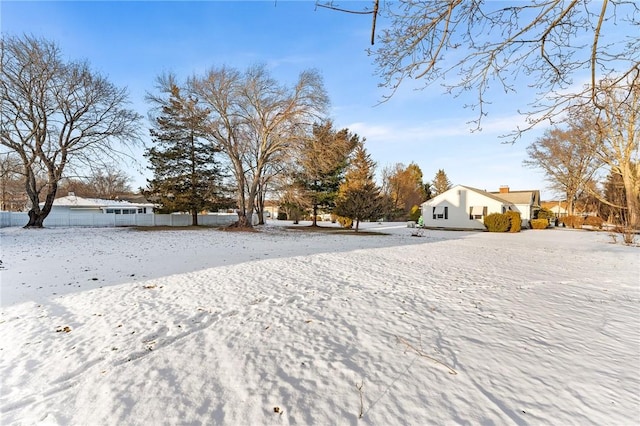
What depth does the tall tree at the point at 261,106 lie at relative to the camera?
18.3m

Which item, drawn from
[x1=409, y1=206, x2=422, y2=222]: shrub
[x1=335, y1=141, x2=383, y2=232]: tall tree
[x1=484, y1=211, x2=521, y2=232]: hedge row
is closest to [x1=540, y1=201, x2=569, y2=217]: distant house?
[x1=409, y1=206, x2=422, y2=222]: shrub

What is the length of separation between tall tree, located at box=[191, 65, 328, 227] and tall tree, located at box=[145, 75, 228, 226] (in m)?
3.20

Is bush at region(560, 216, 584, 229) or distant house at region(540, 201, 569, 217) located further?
distant house at region(540, 201, 569, 217)

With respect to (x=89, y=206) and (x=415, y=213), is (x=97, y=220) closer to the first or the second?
(x=89, y=206)

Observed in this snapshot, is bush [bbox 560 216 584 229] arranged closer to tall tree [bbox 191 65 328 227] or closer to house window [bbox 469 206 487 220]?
house window [bbox 469 206 487 220]

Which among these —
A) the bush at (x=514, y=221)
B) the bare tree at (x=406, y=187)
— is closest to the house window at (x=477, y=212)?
the bush at (x=514, y=221)

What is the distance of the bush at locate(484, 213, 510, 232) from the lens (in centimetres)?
2239

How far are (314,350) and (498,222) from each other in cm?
2435

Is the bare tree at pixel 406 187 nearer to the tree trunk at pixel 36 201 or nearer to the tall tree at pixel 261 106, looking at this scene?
the tall tree at pixel 261 106

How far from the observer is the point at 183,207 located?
2239 centimetres

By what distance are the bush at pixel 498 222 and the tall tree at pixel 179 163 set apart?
76.1ft

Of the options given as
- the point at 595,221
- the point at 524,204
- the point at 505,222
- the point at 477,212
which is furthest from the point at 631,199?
the point at 595,221

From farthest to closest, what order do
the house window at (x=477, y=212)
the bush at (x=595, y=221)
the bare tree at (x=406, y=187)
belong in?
the bare tree at (x=406, y=187) → the house window at (x=477, y=212) → the bush at (x=595, y=221)

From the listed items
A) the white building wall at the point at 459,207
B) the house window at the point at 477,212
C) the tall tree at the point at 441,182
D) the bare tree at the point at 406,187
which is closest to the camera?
the white building wall at the point at 459,207
